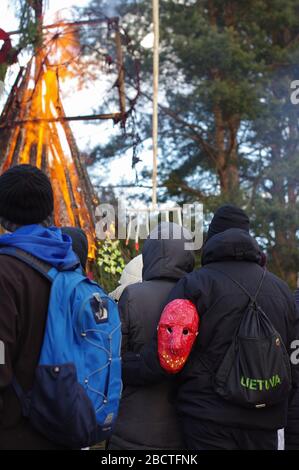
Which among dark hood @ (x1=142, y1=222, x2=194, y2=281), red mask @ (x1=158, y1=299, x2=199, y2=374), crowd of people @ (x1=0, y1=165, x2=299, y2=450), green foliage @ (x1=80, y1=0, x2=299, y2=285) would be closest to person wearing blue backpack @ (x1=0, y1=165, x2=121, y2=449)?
crowd of people @ (x1=0, y1=165, x2=299, y2=450)

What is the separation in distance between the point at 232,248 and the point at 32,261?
1.37m

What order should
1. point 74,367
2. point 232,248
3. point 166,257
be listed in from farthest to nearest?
1. point 166,257
2. point 232,248
3. point 74,367

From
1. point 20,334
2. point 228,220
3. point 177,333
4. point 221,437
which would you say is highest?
point 228,220

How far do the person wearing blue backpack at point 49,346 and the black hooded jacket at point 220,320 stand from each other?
2.87ft

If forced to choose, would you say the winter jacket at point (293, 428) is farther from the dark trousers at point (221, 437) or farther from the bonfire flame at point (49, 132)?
the bonfire flame at point (49, 132)

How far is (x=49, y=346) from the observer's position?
2.54m

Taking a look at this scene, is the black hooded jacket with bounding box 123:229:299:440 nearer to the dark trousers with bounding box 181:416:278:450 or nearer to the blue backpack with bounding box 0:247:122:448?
the dark trousers with bounding box 181:416:278:450

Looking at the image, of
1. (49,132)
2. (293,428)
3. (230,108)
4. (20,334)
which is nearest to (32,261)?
(20,334)

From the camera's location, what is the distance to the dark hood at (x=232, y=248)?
3684 millimetres

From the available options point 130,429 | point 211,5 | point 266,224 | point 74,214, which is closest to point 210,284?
point 130,429

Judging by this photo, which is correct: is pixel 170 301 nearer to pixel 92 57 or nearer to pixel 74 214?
pixel 74 214

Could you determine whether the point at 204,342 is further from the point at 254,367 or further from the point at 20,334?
the point at 20,334

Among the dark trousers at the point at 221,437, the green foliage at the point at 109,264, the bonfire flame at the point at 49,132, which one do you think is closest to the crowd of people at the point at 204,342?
the dark trousers at the point at 221,437

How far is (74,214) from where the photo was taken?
Answer: 8.23 m
